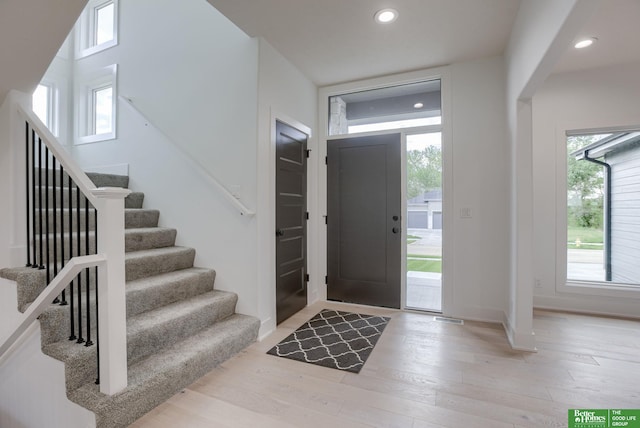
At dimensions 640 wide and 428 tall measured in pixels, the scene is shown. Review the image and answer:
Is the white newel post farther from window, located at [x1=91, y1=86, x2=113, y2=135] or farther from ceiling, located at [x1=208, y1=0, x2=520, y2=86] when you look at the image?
window, located at [x1=91, y1=86, x2=113, y2=135]

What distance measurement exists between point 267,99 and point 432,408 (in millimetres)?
2833

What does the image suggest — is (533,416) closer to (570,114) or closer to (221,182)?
(221,182)

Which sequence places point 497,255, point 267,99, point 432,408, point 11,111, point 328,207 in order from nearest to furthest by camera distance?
point 432,408 → point 11,111 → point 267,99 → point 497,255 → point 328,207

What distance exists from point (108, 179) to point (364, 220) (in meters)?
3.01

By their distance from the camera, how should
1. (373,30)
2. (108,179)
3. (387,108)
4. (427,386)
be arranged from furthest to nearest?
(387,108)
(108,179)
(373,30)
(427,386)

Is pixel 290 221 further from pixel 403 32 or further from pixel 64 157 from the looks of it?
pixel 403 32

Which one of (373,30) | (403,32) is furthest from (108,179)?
(403,32)

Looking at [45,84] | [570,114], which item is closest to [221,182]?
[45,84]

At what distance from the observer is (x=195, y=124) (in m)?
3.19

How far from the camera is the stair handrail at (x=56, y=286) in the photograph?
1.57 m

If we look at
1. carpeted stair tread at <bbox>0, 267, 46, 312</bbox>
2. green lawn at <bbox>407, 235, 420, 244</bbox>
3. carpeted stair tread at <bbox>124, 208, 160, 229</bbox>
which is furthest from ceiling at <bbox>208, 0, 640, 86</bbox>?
carpeted stair tread at <bbox>0, 267, 46, 312</bbox>

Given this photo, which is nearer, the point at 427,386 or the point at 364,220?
the point at 427,386

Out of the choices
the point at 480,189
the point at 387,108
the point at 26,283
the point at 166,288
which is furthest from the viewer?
the point at 387,108

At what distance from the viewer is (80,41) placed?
4332mm
